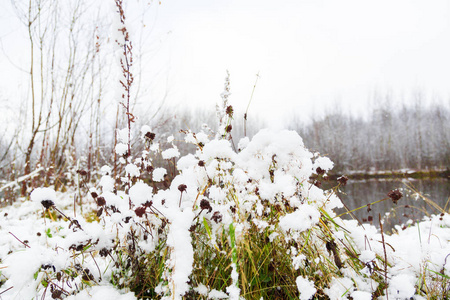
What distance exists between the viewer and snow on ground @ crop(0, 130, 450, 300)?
939 mm

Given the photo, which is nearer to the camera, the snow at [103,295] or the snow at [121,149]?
the snow at [103,295]

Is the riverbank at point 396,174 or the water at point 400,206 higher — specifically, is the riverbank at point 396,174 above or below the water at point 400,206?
below

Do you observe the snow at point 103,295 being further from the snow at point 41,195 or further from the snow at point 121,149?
the snow at point 121,149

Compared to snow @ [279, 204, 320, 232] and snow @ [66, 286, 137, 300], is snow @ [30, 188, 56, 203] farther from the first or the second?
snow @ [279, 204, 320, 232]

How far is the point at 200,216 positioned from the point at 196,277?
0.26 m

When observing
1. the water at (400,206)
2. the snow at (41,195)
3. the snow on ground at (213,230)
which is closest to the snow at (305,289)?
the snow on ground at (213,230)

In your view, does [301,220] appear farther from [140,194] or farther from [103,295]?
[103,295]

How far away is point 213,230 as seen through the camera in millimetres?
1158

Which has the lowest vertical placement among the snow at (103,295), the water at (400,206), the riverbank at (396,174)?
the riverbank at (396,174)

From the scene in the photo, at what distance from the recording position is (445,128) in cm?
3216

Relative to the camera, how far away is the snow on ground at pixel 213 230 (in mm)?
939

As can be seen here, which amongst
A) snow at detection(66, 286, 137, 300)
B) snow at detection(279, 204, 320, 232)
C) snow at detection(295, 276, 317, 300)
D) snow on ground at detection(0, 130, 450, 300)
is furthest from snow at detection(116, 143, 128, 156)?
snow at detection(295, 276, 317, 300)

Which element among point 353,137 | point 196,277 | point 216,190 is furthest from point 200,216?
point 353,137

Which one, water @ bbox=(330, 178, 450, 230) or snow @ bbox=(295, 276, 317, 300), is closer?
snow @ bbox=(295, 276, 317, 300)
